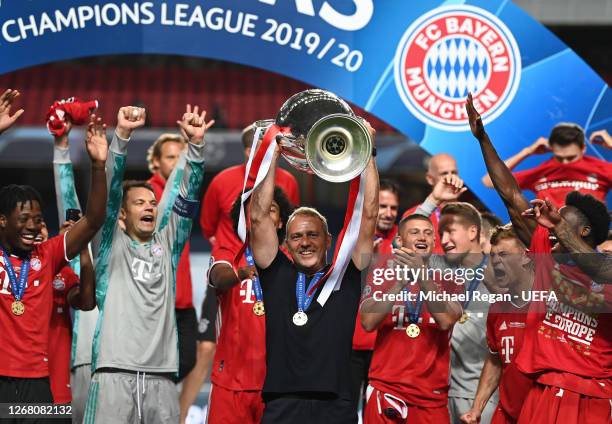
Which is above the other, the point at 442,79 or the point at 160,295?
the point at 442,79

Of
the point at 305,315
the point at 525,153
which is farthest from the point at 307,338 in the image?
the point at 525,153

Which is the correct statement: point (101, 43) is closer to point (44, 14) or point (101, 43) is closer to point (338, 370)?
point (44, 14)

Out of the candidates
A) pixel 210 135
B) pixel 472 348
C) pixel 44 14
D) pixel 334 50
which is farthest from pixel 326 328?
pixel 210 135

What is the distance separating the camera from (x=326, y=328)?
4.99 meters

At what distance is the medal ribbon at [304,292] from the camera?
500 centimetres

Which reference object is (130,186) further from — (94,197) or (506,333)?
(506,333)

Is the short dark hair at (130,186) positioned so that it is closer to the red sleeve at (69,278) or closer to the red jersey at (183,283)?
the red sleeve at (69,278)

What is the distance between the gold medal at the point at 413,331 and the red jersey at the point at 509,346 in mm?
391

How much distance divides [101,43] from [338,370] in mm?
2790

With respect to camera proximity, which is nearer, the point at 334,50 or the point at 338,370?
the point at 338,370

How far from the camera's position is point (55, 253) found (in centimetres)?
576

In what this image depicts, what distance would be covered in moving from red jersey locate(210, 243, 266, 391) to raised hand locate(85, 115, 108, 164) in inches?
45.3

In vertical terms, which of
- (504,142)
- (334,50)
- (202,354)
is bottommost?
(202,354)

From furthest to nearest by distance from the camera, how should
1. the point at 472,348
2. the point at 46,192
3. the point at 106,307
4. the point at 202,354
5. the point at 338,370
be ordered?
1. the point at 46,192
2. the point at 202,354
3. the point at 472,348
4. the point at 106,307
5. the point at 338,370
